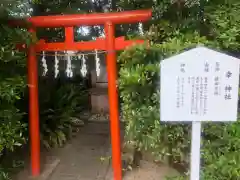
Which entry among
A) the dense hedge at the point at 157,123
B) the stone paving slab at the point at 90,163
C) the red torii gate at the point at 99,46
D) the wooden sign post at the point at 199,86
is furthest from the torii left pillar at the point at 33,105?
Answer: the wooden sign post at the point at 199,86

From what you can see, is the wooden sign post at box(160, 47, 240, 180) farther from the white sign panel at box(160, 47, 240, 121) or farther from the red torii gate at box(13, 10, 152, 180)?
the red torii gate at box(13, 10, 152, 180)

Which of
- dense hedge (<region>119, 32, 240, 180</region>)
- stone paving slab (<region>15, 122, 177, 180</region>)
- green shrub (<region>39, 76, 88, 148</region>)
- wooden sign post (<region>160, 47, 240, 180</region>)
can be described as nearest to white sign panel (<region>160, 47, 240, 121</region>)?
wooden sign post (<region>160, 47, 240, 180</region>)

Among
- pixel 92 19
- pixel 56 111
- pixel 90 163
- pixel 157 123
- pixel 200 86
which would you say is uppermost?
pixel 92 19

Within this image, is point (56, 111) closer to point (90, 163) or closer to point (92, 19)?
point (90, 163)

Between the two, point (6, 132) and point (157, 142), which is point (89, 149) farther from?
point (157, 142)

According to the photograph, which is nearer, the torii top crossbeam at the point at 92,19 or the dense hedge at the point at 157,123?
the dense hedge at the point at 157,123

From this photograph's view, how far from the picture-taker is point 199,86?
284cm

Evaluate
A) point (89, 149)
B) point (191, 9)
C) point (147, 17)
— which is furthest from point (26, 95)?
point (191, 9)

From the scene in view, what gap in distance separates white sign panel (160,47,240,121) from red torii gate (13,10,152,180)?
168 cm

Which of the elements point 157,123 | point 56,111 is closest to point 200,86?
point 157,123

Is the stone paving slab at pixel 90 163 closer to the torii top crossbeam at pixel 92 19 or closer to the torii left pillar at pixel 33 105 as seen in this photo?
the torii left pillar at pixel 33 105

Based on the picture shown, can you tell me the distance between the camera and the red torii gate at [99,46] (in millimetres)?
4551

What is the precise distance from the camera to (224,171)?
328 centimetres

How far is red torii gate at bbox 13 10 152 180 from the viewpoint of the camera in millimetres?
4551
